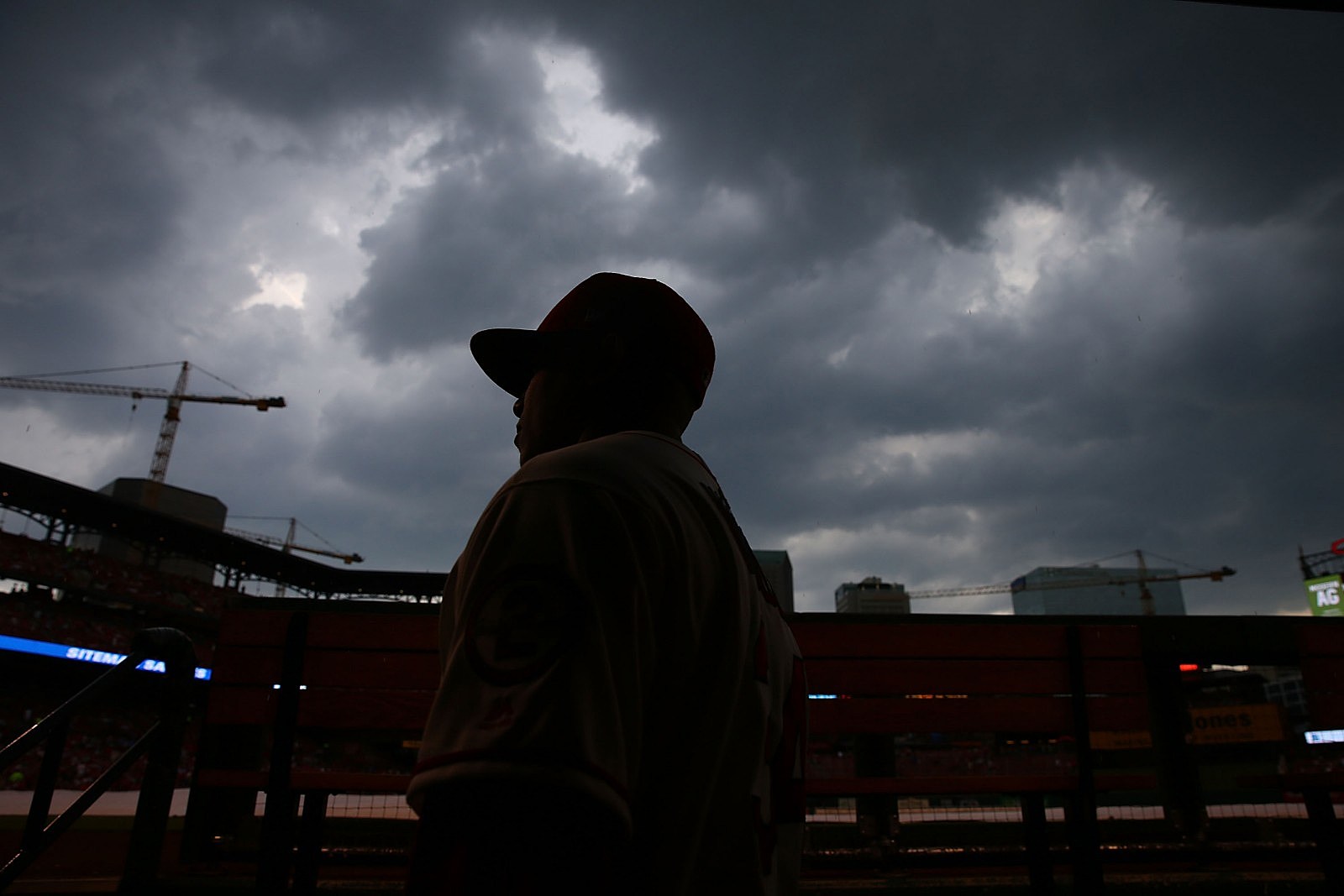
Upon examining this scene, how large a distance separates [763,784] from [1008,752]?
115 feet

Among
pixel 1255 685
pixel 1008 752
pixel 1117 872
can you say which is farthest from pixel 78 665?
pixel 1255 685

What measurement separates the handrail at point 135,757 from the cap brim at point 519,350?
2431 millimetres

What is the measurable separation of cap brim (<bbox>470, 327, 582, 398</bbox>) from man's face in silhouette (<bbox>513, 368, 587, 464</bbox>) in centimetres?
3

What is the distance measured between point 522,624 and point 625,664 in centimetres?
12

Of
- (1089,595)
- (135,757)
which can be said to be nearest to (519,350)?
(135,757)

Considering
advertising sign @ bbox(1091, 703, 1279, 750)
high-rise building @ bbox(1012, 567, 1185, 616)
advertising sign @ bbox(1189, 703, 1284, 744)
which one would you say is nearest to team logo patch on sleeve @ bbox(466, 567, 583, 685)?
advertising sign @ bbox(1091, 703, 1279, 750)

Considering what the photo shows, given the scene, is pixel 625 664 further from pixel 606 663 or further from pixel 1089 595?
pixel 1089 595

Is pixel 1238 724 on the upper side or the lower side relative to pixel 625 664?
upper

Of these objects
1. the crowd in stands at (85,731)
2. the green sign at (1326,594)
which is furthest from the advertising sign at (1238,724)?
the green sign at (1326,594)

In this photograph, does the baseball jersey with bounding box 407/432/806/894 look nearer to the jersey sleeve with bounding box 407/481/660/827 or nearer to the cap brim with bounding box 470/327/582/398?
the jersey sleeve with bounding box 407/481/660/827

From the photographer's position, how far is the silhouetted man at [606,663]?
25.1 inches

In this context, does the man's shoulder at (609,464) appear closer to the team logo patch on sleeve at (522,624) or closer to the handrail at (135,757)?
the team logo patch on sleeve at (522,624)

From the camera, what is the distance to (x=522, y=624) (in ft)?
2.28

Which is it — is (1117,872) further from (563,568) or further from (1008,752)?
(1008,752)
